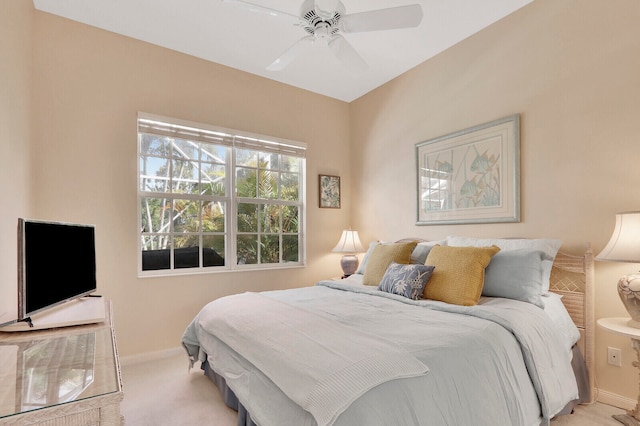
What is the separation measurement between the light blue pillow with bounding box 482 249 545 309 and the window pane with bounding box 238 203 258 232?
240 centimetres

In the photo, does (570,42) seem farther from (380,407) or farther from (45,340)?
(45,340)

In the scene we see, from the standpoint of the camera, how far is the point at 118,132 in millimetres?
3059

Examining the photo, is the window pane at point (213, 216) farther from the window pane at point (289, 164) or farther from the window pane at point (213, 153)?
the window pane at point (289, 164)

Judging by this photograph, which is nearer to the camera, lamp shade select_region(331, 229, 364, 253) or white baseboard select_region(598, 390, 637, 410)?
white baseboard select_region(598, 390, 637, 410)

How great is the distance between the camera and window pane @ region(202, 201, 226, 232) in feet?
11.6

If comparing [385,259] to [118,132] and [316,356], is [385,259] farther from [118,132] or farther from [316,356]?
[118,132]

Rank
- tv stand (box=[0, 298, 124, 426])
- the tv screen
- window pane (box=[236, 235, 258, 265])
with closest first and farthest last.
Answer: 1. tv stand (box=[0, 298, 124, 426])
2. the tv screen
3. window pane (box=[236, 235, 258, 265])

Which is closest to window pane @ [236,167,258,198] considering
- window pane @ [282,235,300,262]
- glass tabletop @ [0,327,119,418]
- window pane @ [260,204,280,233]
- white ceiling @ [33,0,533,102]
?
window pane @ [260,204,280,233]

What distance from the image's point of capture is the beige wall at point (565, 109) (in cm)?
223

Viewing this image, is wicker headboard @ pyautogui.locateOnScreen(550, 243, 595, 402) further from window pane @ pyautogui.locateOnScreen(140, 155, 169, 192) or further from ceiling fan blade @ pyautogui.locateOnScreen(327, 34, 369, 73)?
window pane @ pyautogui.locateOnScreen(140, 155, 169, 192)

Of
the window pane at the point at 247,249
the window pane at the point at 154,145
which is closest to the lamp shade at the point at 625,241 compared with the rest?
the window pane at the point at 247,249

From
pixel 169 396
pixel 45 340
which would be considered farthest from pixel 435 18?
pixel 169 396

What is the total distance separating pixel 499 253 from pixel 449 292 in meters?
0.49

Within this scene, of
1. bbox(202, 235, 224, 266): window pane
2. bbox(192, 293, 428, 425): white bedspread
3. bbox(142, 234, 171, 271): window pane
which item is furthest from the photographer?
bbox(202, 235, 224, 266): window pane
